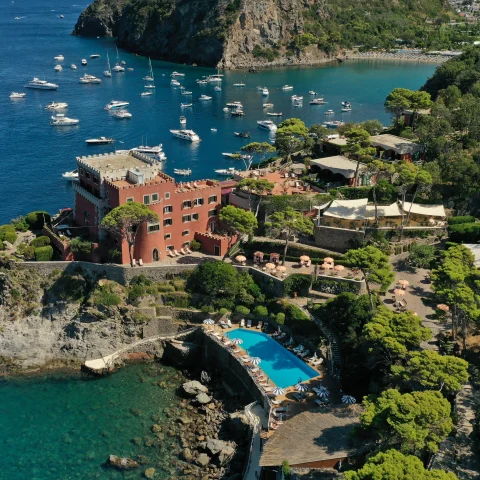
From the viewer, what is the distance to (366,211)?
72.8m

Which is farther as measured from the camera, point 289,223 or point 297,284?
point 289,223

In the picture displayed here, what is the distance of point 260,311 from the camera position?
64812mm

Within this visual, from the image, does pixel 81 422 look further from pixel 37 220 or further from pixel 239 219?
pixel 37 220

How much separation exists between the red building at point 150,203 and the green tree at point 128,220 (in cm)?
94

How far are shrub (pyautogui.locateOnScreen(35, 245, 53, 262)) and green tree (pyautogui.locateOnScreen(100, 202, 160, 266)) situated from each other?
22.8 ft

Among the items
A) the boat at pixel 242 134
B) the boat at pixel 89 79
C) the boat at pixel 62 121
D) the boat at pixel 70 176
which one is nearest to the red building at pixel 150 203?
the boat at pixel 70 176

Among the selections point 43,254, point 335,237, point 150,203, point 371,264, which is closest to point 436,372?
point 371,264

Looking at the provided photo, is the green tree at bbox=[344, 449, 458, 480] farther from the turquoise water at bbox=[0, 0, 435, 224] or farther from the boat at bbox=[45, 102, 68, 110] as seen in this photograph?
the boat at bbox=[45, 102, 68, 110]

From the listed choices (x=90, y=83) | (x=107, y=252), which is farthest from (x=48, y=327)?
(x=90, y=83)

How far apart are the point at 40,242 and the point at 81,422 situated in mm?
22266

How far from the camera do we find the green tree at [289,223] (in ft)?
221

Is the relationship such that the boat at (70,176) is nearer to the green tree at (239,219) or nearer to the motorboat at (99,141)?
the motorboat at (99,141)

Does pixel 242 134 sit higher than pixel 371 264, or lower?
lower

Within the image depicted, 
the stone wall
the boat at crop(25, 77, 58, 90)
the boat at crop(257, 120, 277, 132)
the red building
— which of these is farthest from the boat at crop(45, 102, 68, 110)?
the stone wall
